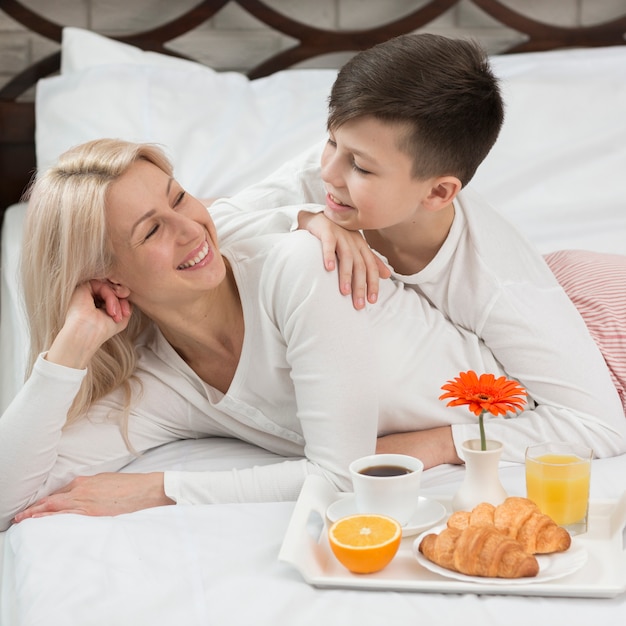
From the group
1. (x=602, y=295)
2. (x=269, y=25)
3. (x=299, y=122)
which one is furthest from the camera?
(x=269, y=25)

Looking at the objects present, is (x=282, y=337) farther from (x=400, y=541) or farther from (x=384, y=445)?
(x=400, y=541)

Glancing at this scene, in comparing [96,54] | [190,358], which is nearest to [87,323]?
[190,358]

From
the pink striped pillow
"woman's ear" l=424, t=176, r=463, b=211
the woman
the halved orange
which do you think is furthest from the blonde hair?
the pink striped pillow

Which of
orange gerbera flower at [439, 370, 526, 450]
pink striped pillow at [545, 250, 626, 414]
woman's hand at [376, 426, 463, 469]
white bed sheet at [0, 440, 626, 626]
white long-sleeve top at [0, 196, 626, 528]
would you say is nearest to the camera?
white bed sheet at [0, 440, 626, 626]

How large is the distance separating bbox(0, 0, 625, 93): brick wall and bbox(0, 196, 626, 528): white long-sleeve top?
1294 mm

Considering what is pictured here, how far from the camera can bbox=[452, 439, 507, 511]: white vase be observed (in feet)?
3.87

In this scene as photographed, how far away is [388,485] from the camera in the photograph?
3.76ft

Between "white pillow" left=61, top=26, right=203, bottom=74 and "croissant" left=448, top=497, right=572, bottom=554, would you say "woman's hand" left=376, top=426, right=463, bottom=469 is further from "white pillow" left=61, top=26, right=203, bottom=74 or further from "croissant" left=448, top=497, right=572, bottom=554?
"white pillow" left=61, top=26, right=203, bottom=74

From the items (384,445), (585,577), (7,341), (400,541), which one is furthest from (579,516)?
(7,341)

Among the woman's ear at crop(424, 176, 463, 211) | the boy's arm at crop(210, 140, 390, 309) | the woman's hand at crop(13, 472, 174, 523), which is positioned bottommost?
the woman's hand at crop(13, 472, 174, 523)

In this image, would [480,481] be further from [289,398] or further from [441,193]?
[441,193]

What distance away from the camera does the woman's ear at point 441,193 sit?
1.53 metres

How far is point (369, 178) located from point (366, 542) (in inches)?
24.2

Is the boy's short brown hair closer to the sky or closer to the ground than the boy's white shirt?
closer to the sky
